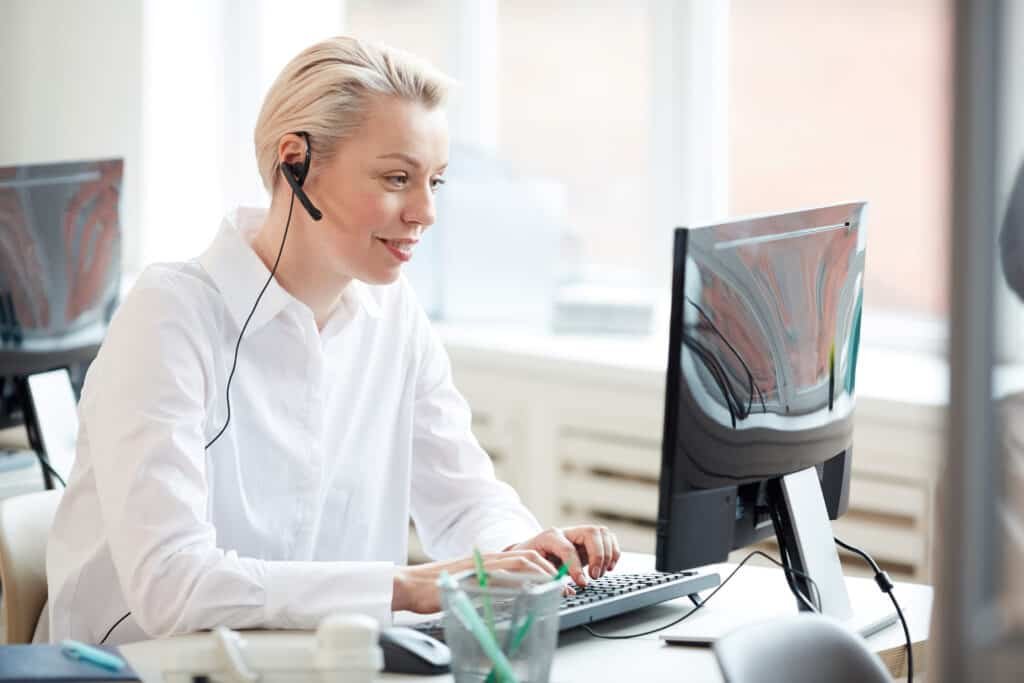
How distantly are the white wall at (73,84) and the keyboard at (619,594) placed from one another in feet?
8.92

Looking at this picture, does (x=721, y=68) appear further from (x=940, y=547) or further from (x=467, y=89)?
(x=940, y=547)

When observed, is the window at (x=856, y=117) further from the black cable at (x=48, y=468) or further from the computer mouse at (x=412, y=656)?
the computer mouse at (x=412, y=656)

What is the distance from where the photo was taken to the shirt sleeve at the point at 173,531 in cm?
144

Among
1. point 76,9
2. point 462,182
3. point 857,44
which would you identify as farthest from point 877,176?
point 76,9

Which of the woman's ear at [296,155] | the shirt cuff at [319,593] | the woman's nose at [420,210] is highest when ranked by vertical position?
the woman's ear at [296,155]

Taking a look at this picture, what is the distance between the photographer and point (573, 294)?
3.45 metres

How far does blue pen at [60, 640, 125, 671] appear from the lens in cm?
121

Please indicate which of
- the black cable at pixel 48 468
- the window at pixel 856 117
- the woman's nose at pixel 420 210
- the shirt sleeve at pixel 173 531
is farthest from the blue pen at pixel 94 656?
the window at pixel 856 117

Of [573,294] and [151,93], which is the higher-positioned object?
[151,93]

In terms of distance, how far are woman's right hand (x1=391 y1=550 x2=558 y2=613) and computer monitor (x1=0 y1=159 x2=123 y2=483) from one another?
92 cm

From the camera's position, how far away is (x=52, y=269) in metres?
2.19

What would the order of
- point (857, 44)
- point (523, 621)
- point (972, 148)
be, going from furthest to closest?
point (857, 44), point (523, 621), point (972, 148)

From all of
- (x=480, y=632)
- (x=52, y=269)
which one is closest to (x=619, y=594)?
(x=480, y=632)

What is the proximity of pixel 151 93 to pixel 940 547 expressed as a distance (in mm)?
3627
